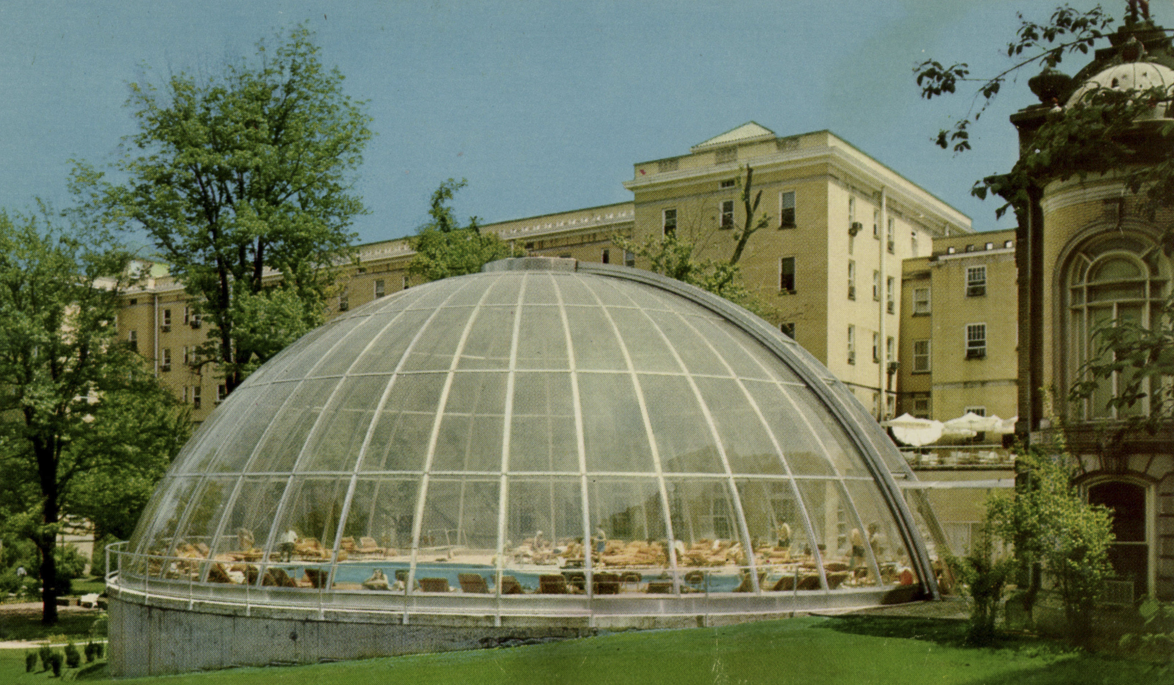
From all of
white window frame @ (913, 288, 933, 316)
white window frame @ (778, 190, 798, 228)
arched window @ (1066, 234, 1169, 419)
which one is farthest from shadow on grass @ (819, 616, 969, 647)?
white window frame @ (913, 288, 933, 316)

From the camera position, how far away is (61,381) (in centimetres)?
3672

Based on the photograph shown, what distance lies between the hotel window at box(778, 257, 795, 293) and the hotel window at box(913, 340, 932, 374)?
8.05 m

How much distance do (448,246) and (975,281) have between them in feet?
76.7

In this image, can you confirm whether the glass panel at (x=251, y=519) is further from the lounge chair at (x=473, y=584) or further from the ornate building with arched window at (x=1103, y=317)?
Answer: the ornate building with arched window at (x=1103, y=317)

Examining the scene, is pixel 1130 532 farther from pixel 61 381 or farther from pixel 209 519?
pixel 61 381

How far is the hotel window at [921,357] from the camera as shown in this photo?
177 feet

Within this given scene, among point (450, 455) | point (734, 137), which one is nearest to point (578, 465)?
point (450, 455)

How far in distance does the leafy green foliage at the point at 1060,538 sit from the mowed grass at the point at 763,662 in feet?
2.51

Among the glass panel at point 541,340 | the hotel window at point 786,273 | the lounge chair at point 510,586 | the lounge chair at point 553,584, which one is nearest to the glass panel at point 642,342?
the glass panel at point 541,340

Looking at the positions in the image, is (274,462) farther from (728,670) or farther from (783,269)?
(783,269)

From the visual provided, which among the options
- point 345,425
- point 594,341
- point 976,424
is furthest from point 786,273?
point 345,425

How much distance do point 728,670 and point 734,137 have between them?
1671 inches

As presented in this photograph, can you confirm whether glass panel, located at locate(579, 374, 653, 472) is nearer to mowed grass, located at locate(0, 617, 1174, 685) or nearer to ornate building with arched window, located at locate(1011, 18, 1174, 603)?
mowed grass, located at locate(0, 617, 1174, 685)

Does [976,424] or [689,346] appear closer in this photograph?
[689,346]
